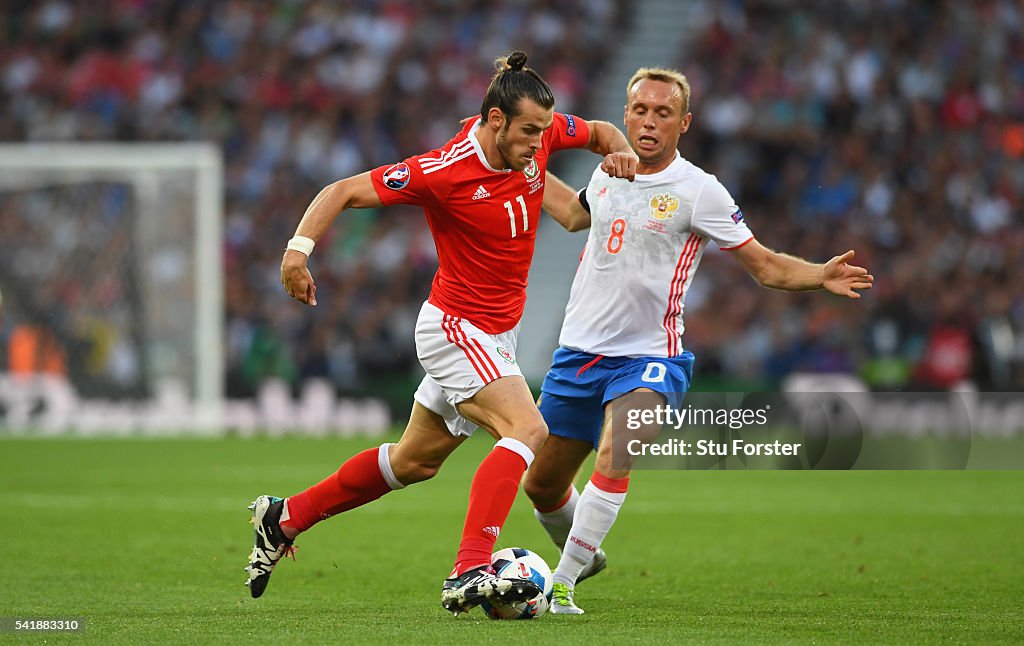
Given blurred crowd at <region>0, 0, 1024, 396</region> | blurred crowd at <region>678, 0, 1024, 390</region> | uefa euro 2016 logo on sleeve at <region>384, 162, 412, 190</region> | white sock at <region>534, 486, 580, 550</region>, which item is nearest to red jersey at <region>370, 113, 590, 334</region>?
uefa euro 2016 logo on sleeve at <region>384, 162, 412, 190</region>

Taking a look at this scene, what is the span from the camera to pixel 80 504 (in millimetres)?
11539

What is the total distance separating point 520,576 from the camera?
5.93 metres

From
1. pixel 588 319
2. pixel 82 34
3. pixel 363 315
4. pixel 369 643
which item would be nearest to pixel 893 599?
pixel 588 319

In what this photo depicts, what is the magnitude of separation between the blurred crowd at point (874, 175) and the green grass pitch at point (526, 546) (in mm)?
4935

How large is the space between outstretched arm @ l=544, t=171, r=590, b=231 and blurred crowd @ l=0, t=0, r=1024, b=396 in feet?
42.7

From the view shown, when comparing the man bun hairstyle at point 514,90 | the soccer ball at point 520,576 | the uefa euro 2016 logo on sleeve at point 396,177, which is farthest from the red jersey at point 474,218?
the soccer ball at point 520,576

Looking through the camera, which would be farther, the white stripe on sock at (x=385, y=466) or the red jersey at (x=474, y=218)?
the white stripe on sock at (x=385, y=466)

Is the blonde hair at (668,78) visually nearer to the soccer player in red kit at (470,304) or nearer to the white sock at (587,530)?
the soccer player in red kit at (470,304)

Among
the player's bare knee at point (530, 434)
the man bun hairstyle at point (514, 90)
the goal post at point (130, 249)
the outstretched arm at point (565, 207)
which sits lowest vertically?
the player's bare knee at point (530, 434)

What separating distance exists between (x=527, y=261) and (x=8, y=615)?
2687 mm

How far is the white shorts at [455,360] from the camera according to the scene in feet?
20.6

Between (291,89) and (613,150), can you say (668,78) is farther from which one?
(291,89)
